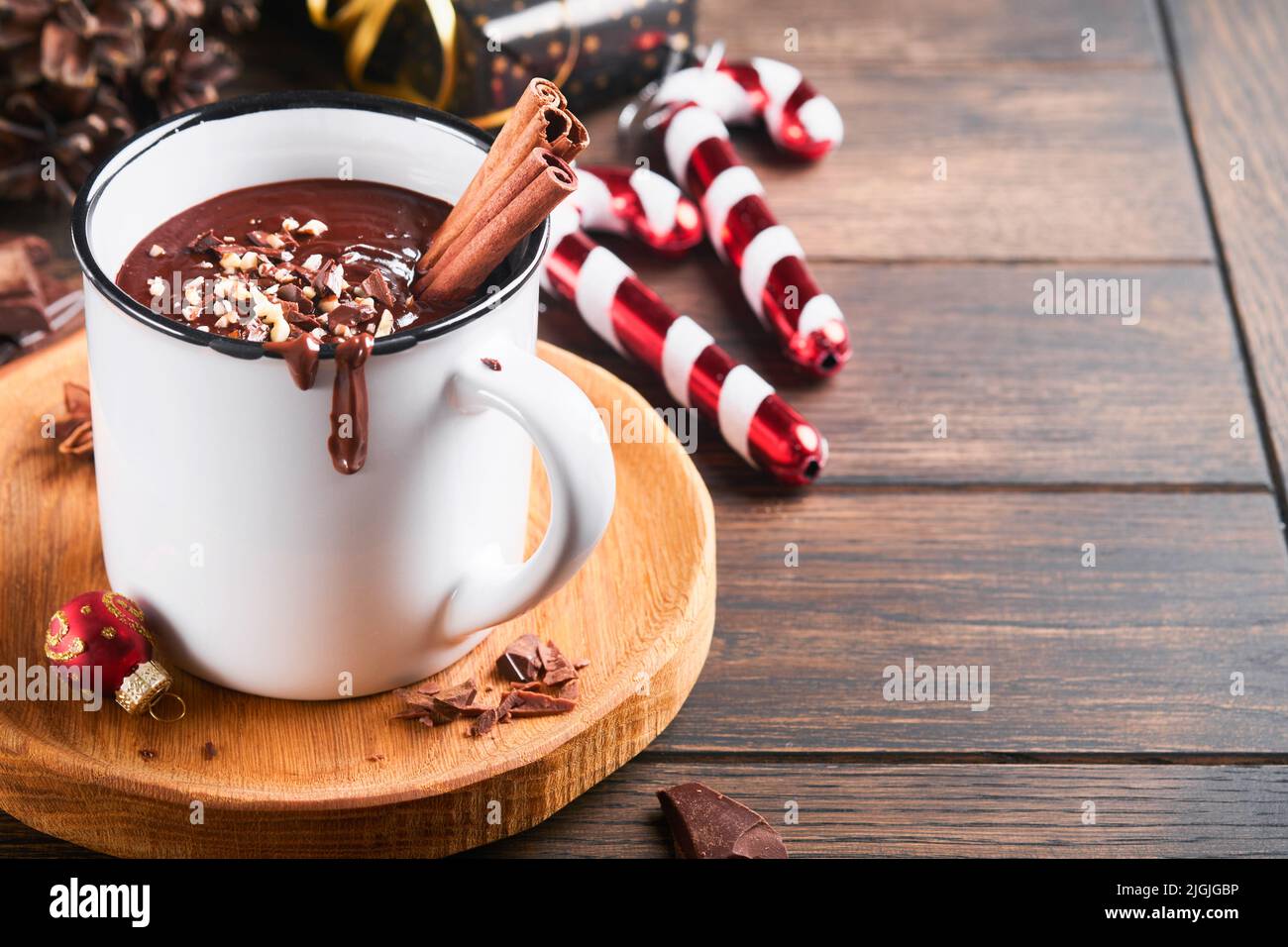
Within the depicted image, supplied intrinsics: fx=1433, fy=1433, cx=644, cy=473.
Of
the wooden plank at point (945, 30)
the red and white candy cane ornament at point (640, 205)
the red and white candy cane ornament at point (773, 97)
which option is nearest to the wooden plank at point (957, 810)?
the red and white candy cane ornament at point (640, 205)

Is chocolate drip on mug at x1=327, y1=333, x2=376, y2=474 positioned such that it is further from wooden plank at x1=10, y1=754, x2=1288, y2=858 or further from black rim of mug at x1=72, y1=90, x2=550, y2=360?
wooden plank at x1=10, y1=754, x2=1288, y2=858

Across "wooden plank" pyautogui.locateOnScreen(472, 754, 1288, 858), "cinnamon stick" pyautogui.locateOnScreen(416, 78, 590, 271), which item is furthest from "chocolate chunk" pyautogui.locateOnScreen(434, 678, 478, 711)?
"cinnamon stick" pyautogui.locateOnScreen(416, 78, 590, 271)

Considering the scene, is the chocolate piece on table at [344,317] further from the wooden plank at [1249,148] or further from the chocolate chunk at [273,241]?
the wooden plank at [1249,148]

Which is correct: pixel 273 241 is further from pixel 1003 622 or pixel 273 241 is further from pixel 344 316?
pixel 1003 622

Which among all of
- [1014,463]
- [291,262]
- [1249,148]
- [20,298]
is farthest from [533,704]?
[1249,148]

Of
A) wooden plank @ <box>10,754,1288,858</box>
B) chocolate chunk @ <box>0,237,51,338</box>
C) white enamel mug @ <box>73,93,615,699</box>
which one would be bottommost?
wooden plank @ <box>10,754,1288,858</box>

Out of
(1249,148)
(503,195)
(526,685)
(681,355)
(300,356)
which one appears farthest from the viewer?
(1249,148)
